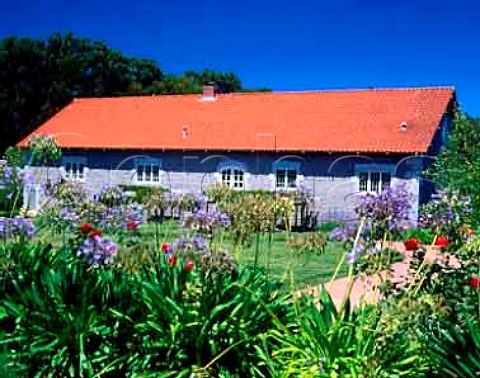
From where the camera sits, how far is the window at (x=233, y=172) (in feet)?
85.1

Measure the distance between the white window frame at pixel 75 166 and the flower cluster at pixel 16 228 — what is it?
2276 cm

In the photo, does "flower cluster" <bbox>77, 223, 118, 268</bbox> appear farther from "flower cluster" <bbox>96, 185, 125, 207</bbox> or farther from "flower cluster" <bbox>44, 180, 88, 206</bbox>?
"flower cluster" <bbox>96, 185, 125, 207</bbox>

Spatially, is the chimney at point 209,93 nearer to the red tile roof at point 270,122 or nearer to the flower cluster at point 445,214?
the red tile roof at point 270,122

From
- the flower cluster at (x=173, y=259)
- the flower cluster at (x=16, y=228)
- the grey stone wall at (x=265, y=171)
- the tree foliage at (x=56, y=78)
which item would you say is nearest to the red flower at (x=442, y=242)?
the flower cluster at (x=173, y=259)

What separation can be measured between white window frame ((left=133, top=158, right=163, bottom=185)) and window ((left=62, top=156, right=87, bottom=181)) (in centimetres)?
268

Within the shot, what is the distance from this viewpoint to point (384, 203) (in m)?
5.17

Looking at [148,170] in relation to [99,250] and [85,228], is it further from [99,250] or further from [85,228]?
[99,250]

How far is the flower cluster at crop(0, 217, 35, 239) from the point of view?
21.5 feet

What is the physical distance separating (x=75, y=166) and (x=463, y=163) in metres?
23.7

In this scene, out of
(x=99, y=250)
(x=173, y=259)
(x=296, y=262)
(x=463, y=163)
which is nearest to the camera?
(x=99, y=250)

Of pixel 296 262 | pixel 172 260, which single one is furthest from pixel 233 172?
pixel 172 260

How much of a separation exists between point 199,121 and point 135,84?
21.4 metres

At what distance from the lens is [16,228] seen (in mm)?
6605

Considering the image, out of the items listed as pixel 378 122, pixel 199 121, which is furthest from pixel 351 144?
pixel 199 121
